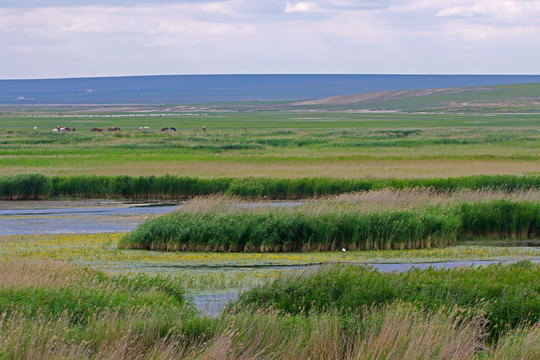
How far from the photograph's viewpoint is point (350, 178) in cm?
3841

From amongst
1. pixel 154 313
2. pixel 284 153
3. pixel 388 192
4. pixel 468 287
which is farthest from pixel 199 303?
pixel 284 153

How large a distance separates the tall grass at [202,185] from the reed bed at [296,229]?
390 inches

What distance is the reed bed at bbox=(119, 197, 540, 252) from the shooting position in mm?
24484

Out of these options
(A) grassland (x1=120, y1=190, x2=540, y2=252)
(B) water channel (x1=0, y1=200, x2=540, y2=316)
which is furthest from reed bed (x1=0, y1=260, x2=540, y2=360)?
(A) grassland (x1=120, y1=190, x2=540, y2=252)

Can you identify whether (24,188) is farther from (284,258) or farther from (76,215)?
→ (284,258)

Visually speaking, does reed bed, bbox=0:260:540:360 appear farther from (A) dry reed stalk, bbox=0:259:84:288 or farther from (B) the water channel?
(B) the water channel

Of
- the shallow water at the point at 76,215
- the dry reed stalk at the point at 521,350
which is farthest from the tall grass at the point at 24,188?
the dry reed stalk at the point at 521,350

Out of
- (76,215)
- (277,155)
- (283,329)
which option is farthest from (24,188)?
(283,329)

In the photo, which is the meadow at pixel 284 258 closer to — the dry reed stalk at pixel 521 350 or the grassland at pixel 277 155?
the dry reed stalk at pixel 521 350

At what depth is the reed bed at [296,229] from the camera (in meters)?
24.5

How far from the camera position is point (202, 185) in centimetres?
3862

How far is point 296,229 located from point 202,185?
48.5 ft

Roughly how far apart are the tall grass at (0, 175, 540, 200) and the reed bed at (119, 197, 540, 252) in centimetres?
992

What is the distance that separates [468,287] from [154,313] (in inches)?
246
